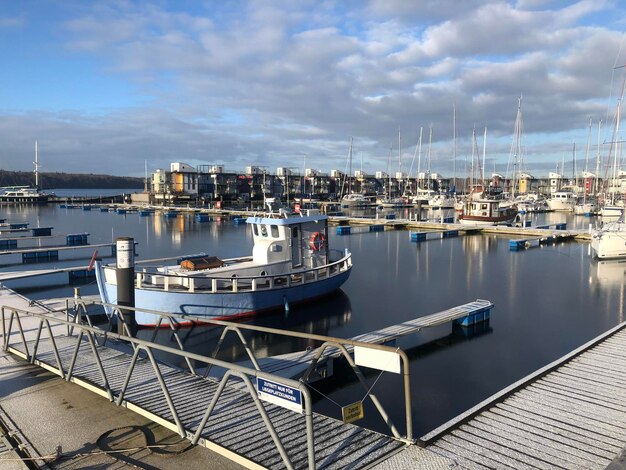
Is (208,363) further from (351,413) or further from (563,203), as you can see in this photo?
(563,203)

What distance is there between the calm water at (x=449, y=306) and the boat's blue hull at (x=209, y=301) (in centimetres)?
71

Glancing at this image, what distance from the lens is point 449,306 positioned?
21.1 m

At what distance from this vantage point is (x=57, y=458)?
5.94 metres

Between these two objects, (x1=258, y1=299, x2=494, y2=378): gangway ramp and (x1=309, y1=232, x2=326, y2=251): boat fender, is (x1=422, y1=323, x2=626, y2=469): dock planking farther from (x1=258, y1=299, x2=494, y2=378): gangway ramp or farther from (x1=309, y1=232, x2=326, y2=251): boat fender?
(x1=309, y1=232, x2=326, y2=251): boat fender

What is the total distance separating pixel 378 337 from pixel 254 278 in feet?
20.8

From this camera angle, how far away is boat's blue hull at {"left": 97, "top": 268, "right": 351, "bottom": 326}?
1714 centimetres

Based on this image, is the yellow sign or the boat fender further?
the boat fender

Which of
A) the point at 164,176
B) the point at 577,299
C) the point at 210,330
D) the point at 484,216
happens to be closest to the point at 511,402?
the point at 210,330

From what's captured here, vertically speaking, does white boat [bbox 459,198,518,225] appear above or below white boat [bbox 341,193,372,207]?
below

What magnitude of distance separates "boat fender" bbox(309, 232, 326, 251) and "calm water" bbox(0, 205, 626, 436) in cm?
256

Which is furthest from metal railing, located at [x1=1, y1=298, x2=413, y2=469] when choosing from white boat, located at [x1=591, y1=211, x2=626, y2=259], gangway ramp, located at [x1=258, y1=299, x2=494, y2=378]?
white boat, located at [x1=591, y1=211, x2=626, y2=259]

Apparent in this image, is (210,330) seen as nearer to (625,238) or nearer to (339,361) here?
(339,361)

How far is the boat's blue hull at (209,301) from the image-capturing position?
17.1 meters

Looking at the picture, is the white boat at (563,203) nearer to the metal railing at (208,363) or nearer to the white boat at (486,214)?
the white boat at (486,214)
